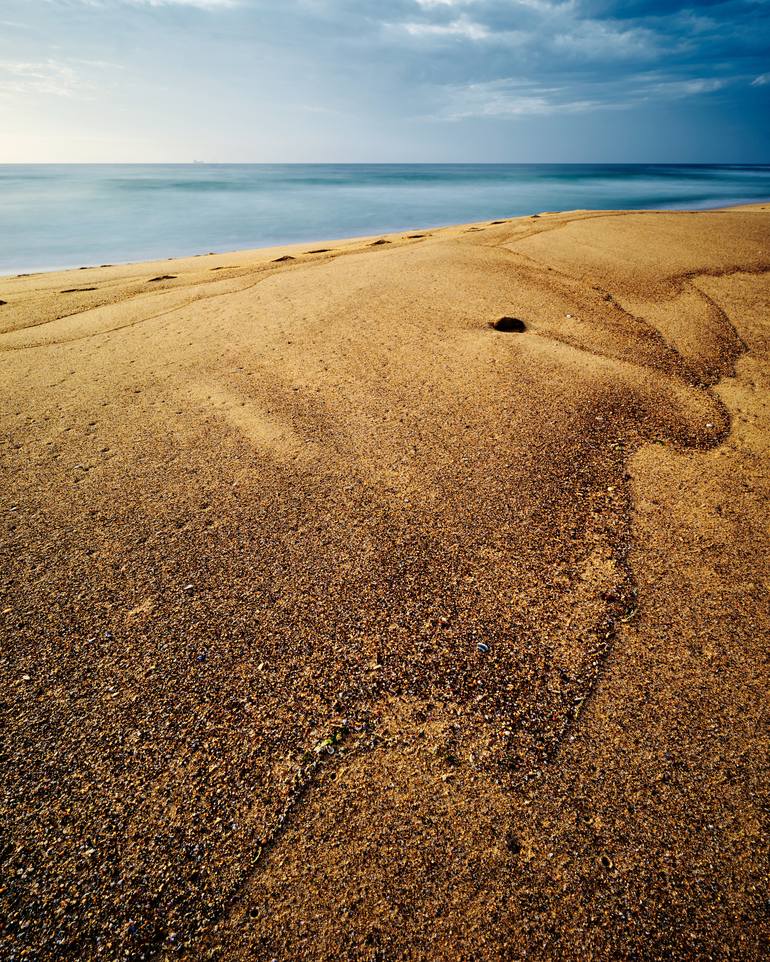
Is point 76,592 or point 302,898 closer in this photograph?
point 302,898

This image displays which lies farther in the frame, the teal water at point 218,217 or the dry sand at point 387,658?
the teal water at point 218,217

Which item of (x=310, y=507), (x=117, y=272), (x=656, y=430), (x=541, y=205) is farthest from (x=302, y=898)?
(x=541, y=205)

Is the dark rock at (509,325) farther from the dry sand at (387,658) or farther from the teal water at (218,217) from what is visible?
the teal water at (218,217)

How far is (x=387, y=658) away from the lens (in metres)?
1.32

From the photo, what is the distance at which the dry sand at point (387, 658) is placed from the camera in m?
0.91

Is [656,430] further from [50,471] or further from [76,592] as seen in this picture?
[50,471]

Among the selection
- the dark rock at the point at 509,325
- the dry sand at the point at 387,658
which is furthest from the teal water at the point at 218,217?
the dry sand at the point at 387,658

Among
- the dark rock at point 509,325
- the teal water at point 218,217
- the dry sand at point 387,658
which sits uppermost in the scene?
the teal water at point 218,217

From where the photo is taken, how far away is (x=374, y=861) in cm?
95

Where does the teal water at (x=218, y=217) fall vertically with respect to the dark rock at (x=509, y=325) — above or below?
above

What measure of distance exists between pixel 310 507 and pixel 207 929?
1.16 metres

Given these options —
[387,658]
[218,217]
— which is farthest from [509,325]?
[218,217]

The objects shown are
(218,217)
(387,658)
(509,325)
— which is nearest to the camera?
(387,658)

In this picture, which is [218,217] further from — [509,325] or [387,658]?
[387,658]
